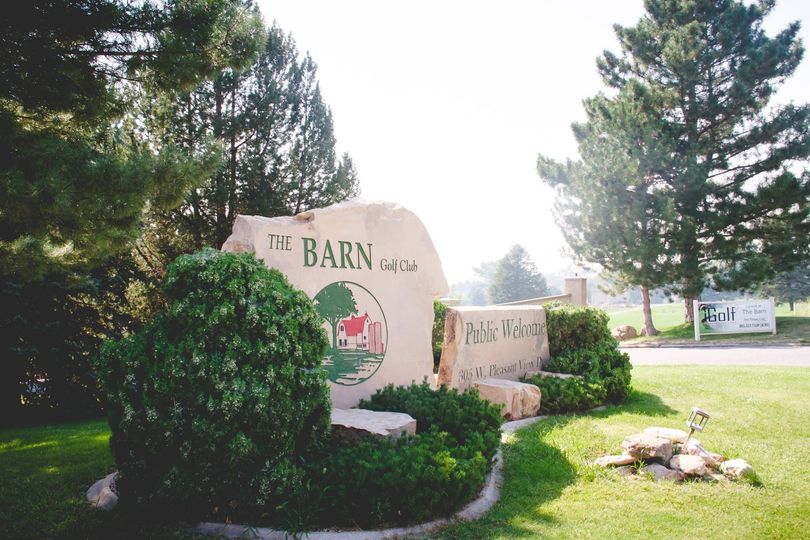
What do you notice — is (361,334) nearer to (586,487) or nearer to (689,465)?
(586,487)

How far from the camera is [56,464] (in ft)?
16.1

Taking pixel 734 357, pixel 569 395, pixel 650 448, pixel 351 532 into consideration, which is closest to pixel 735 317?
pixel 734 357

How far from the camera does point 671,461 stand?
14.8ft

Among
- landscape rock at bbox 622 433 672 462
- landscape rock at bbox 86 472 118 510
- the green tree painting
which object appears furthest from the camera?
the green tree painting

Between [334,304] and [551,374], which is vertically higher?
[334,304]

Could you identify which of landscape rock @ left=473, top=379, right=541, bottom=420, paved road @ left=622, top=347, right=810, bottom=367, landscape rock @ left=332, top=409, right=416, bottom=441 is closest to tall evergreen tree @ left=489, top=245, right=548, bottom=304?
paved road @ left=622, top=347, right=810, bottom=367

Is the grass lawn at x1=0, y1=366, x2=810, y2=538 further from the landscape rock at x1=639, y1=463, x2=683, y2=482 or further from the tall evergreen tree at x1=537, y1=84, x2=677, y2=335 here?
the tall evergreen tree at x1=537, y1=84, x2=677, y2=335

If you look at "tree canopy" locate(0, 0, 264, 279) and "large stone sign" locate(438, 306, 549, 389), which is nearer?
"tree canopy" locate(0, 0, 264, 279)

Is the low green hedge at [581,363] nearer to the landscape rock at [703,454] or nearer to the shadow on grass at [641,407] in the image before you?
the shadow on grass at [641,407]

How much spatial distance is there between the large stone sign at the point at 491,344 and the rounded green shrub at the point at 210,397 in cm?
370

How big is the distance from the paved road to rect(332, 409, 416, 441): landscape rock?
10009 millimetres

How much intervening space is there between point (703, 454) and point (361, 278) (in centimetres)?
361

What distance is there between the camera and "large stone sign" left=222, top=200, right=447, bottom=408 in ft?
17.3

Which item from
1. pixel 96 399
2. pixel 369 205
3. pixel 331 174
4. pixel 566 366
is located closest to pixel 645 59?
pixel 331 174
